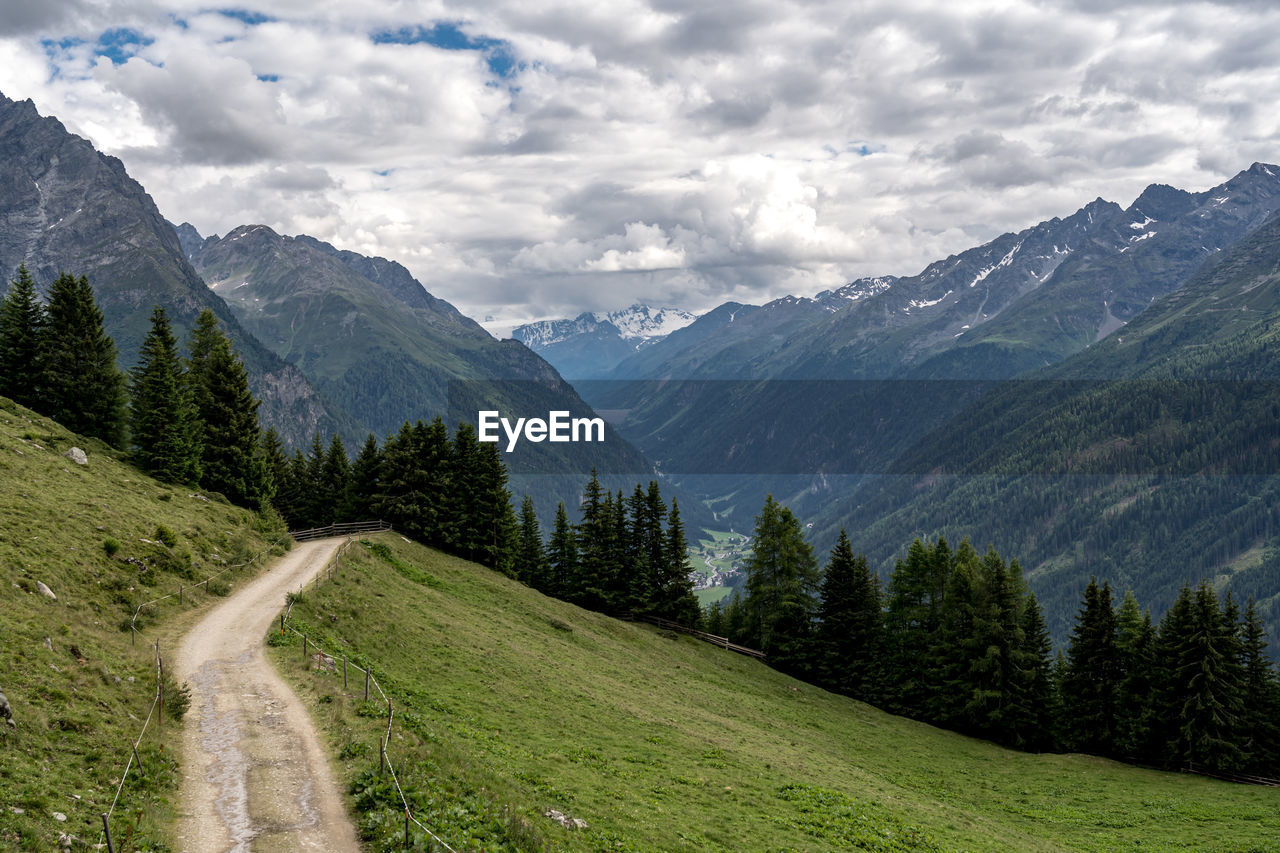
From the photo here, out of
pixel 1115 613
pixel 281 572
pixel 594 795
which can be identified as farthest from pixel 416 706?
pixel 1115 613

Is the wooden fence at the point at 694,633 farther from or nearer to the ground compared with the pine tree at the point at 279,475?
nearer to the ground

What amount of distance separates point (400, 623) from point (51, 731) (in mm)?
24006

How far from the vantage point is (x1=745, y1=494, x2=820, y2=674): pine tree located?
8281 cm

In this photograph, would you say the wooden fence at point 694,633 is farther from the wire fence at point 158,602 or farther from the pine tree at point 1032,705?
the wire fence at point 158,602

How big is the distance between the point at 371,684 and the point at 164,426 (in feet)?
129

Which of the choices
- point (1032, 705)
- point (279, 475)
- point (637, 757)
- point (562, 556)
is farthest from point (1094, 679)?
point (279, 475)

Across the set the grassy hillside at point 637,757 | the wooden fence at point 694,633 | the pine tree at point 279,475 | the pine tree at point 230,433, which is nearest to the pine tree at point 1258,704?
the grassy hillside at point 637,757

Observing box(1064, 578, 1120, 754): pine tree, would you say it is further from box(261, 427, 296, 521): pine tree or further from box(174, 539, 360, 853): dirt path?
box(261, 427, 296, 521): pine tree

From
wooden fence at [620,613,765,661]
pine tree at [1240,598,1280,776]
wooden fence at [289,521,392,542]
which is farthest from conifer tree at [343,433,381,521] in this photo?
pine tree at [1240,598,1280,776]

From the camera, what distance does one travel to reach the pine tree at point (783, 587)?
82812 mm

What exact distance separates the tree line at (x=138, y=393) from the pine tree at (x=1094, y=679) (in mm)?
75092

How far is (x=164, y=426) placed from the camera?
197ft

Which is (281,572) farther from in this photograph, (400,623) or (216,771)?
(216,771)

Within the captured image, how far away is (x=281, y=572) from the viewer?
50625mm
